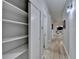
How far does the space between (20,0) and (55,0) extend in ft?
13.6

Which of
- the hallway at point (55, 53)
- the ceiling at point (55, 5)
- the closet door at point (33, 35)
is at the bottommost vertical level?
the hallway at point (55, 53)

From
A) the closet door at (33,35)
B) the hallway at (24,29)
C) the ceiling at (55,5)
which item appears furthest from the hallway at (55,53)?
the ceiling at (55,5)

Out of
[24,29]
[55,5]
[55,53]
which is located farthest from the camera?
[55,5]

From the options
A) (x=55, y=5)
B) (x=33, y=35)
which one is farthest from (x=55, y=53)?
(x=55, y=5)

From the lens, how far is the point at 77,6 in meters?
2.57

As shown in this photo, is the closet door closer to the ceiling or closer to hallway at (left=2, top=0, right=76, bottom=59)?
hallway at (left=2, top=0, right=76, bottom=59)

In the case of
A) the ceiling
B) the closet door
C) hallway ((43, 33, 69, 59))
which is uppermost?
the ceiling

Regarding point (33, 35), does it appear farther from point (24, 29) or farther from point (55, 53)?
point (55, 53)

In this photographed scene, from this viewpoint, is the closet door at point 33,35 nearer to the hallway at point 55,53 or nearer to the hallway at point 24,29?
the hallway at point 24,29

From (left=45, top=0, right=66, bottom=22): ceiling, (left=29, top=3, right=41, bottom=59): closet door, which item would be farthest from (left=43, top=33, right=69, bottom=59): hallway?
(left=45, top=0, right=66, bottom=22): ceiling

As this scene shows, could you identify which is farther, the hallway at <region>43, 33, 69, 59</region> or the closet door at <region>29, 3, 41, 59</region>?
the hallway at <region>43, 33, 69, 59</region>

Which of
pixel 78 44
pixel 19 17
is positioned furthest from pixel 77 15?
pixel 19 17

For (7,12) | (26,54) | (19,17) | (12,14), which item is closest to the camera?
(7,12)

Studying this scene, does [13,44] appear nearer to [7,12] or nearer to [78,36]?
[7,12]
